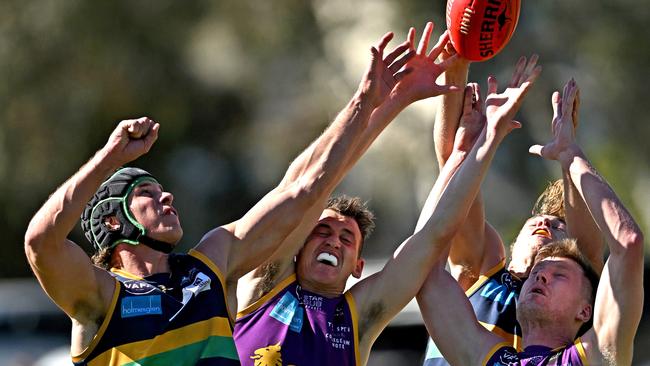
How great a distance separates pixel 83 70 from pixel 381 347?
9.21 m

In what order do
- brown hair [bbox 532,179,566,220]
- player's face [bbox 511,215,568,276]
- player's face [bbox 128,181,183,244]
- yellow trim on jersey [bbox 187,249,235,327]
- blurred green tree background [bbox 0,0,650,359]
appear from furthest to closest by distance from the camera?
blurred green tree background [bbox 0,0,650,359] → brown hair [bbox 532,179,566,220] → player's face [bbox 511,215,568,276] → player's face [bbox 128,181,183,244] → yellow trim on jersey [bbox 187,249,235,327]

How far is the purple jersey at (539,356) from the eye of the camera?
7.31 meters

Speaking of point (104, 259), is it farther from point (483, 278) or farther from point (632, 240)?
point (632, 240)

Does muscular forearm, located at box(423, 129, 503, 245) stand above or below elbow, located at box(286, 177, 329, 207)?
above

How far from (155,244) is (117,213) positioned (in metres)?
0.24

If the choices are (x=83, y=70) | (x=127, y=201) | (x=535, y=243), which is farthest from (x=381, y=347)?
(x=83, y=70)

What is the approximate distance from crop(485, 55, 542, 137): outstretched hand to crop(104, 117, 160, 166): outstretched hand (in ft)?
6.18

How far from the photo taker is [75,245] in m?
7.03

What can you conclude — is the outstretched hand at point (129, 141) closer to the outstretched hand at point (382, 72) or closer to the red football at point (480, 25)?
the outstretched hand at point (382, 72)

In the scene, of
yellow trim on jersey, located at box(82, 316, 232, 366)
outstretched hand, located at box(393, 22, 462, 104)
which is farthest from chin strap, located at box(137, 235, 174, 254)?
outstretched hand, located at box(393, 22, 462, 104)

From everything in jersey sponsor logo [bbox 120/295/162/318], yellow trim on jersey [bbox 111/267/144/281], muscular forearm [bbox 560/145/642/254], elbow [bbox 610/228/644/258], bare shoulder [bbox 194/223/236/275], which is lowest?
jersey sponsor logo [bbox 120/295/162/318]

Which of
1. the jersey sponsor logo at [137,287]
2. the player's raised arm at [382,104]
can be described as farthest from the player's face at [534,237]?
the jersey sponsor logo at [137,287]

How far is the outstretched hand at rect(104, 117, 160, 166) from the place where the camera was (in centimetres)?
698

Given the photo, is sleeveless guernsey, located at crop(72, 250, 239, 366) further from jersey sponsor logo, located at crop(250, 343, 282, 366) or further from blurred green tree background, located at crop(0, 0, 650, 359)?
blurred green tree background, located at crop(0, 0, 650, 359)
